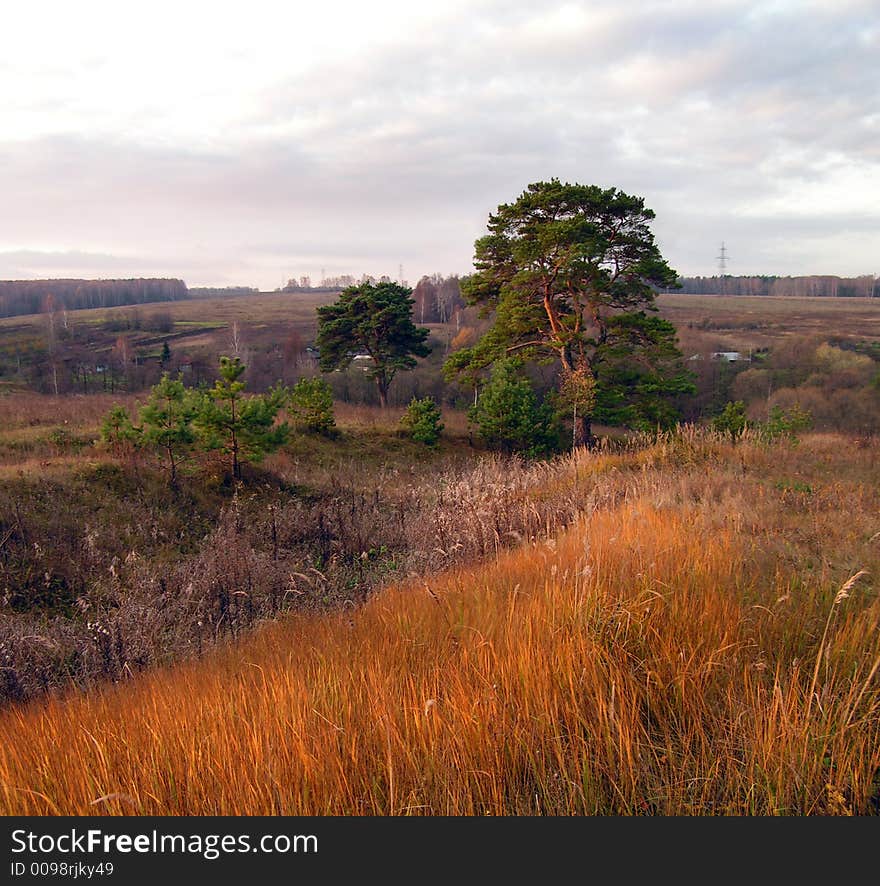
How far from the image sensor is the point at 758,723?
1976 millimetres

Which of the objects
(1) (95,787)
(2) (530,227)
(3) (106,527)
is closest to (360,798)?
(1) (95,787)

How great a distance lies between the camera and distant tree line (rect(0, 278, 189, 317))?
9882 centimetres

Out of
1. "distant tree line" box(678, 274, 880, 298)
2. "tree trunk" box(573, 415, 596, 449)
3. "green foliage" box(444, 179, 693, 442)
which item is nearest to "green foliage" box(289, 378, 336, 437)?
"green foliage" box(444, 179, 693, 442)

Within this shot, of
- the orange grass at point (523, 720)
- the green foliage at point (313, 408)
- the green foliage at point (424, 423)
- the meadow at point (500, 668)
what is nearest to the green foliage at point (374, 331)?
the green foliage at point (424, 423)

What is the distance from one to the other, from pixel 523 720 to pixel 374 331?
94.7 ft

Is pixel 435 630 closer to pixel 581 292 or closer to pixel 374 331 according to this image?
pixel 581 292

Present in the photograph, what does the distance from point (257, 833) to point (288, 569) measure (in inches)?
206

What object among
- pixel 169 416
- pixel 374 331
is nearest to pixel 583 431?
pixel 169 416

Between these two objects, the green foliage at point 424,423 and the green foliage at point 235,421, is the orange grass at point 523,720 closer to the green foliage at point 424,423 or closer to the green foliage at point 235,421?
the green foliage at point 235,421

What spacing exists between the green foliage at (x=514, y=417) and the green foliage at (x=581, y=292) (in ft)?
4.05

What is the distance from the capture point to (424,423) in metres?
22.5

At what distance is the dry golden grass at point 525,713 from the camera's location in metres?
1.88

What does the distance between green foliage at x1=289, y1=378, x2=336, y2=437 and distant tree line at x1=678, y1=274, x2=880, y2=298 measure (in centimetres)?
13270

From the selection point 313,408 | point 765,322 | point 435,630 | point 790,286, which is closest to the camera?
point 435,630
